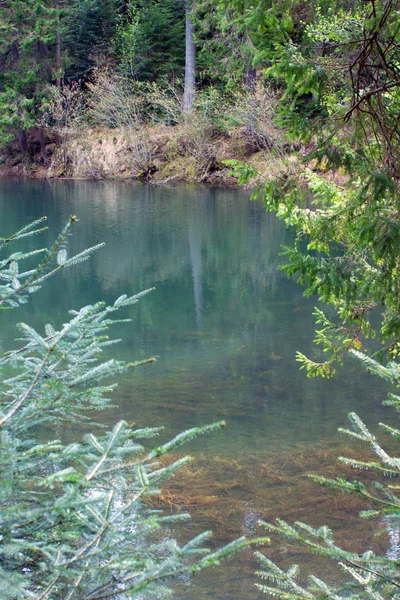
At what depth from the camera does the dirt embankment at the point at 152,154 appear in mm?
25484

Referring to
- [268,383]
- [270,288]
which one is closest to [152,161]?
[270,288]

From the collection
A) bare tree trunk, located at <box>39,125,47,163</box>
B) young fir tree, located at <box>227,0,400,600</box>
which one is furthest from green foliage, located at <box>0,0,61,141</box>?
young fir tree, located at <box>227,0,400,600</box>

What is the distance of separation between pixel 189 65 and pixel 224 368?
23.2 m

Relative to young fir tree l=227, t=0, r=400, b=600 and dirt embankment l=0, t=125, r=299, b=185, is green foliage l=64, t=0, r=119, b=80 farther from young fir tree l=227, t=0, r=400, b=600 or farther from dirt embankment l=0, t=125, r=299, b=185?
young fir tree l=227, t=0, r=400, b=600

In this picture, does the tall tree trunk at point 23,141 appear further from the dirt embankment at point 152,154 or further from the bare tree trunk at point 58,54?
the bare tree trunk at point 58,54

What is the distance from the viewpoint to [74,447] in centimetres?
173

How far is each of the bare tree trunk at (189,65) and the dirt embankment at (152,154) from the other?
135cm

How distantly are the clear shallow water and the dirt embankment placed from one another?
8114 mm

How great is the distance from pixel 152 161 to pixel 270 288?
1660 cm

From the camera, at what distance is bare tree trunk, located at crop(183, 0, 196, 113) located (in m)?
27.2

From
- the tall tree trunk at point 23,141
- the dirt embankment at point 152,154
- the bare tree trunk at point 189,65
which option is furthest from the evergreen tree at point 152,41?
the tall tree trunk at point 23,141

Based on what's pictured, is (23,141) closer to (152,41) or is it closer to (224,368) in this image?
(152,41)

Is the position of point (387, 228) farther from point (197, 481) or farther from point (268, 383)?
point (268, 383)

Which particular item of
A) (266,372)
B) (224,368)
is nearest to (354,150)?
(266,372)
